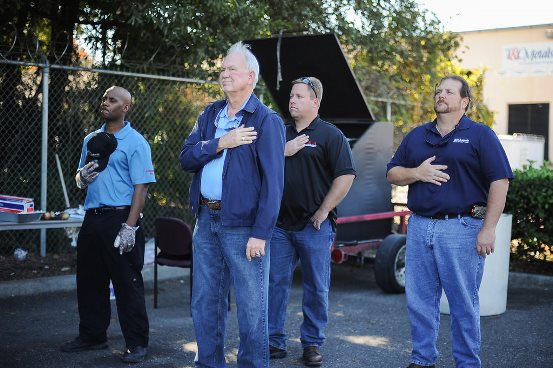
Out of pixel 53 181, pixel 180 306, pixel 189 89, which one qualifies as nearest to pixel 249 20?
pixel 189 89

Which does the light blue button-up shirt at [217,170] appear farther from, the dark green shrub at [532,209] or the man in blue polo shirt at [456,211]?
the dark green shrub at [532,209]

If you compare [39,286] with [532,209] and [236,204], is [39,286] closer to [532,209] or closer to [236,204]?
[236,204]

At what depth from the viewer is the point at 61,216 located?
24.6ft

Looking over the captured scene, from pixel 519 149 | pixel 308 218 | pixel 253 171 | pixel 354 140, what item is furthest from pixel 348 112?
pixel 519 149

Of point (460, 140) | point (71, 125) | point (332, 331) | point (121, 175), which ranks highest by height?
point (71, 125)

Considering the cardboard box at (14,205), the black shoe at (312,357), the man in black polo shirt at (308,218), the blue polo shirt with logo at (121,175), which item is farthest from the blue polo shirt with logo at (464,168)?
the cardboard box at (14,205)

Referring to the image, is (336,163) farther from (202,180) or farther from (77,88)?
(77,88)

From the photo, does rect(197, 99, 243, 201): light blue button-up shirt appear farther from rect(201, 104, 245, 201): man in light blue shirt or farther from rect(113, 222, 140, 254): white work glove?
rect(113, 222, 140, 254): white work glove

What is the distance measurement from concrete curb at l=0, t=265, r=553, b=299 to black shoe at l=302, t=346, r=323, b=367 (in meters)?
3.36

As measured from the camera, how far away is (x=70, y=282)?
320 inches

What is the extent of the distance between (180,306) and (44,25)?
4.43 metres

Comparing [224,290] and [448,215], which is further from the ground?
[448,215]

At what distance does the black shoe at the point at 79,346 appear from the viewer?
5598 mm

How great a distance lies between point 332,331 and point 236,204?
271 cm
